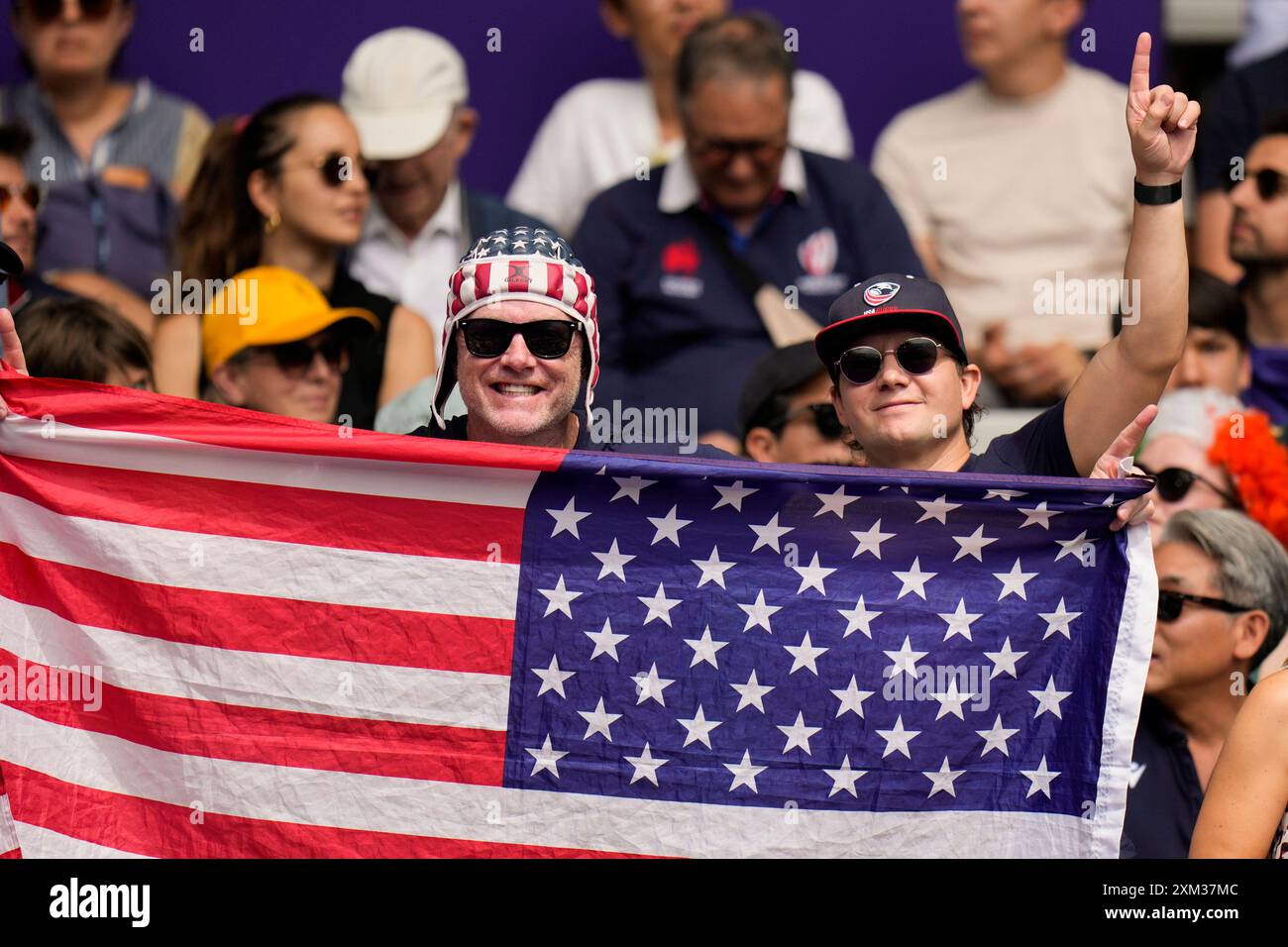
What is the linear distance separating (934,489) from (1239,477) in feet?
→ 7.44

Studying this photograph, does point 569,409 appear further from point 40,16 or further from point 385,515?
point 40,16

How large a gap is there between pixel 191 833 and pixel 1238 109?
5460 mm

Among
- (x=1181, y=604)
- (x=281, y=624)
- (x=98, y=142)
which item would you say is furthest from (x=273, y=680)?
(x=98, y=142)

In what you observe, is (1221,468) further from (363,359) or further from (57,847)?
(57,847)

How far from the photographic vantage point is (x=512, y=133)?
870 centimetres

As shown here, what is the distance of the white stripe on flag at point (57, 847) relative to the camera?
177 inches

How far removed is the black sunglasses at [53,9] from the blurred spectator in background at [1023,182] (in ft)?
11.2

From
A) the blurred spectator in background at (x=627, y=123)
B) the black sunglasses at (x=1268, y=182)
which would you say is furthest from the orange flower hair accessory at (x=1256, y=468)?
the blurred spectator in background at (x=627, y=123)

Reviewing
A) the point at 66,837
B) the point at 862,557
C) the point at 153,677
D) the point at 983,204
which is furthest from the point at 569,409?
the point at 983,204

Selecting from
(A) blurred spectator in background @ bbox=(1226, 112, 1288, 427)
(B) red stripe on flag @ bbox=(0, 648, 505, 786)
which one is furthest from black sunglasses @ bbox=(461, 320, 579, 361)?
(A) blurred spectator in background @ bbox=(1226, 112, 1288, 427)

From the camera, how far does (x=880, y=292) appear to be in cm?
473

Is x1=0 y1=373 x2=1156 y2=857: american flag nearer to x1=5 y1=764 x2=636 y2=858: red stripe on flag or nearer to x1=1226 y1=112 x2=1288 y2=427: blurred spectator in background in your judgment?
x1=5 y1=764 x2=636 y2=858: red stripe on flag
